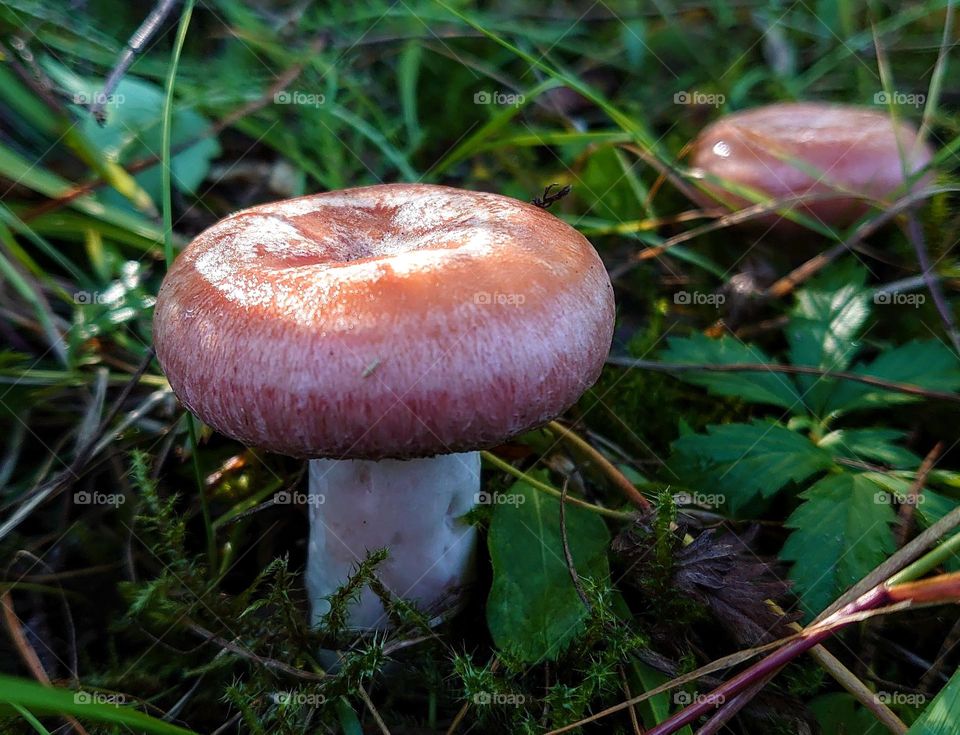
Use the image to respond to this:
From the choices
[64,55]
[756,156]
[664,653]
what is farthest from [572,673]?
[64,55]

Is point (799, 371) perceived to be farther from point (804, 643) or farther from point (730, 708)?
point (730, 708)

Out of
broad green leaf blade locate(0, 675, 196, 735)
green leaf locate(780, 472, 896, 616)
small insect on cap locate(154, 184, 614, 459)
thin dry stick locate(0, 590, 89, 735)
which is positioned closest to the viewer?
broad green leaf blade locate(0, 675, 196, 735)

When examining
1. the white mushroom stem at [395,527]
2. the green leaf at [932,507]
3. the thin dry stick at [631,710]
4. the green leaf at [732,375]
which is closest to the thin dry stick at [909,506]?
the green leaf at [932,507]

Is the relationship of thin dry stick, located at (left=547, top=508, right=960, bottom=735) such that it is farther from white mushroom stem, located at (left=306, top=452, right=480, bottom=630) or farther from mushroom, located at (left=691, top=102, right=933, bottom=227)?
mushroom, located at (left=691, top=102, right=933, bottom=227)

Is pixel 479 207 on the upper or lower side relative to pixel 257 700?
upper

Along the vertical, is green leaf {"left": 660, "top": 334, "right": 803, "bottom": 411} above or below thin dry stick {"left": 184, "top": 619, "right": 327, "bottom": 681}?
below

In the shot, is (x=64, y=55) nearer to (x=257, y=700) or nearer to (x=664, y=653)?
(x=257, y=700)

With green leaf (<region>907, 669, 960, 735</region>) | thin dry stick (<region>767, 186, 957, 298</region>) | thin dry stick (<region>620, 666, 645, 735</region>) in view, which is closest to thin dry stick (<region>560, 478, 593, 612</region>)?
thin dry stick (<region>620, 666, 645, 735</region>)
